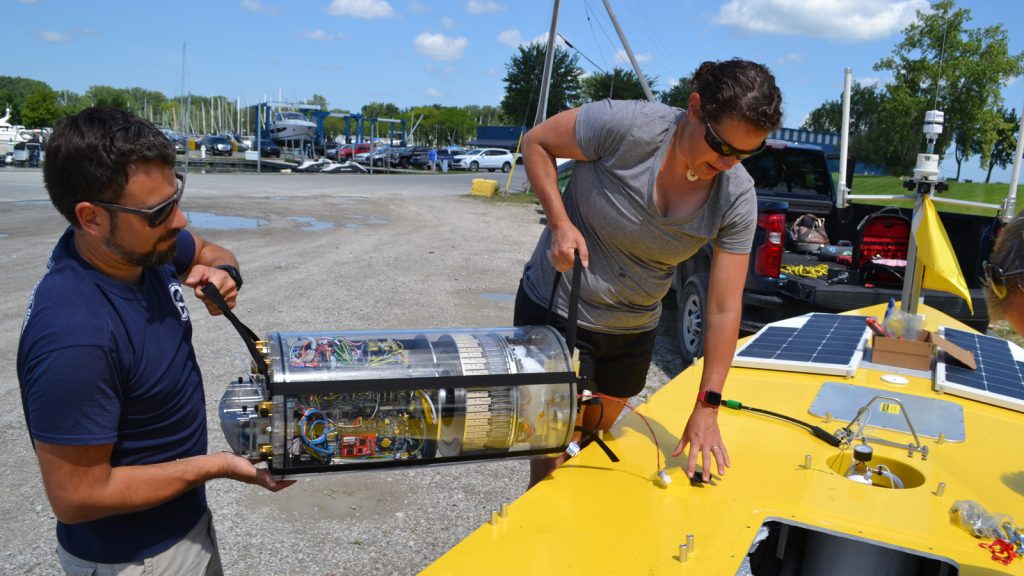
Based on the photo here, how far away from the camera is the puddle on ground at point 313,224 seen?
45.3 ft

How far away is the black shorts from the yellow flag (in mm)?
1280

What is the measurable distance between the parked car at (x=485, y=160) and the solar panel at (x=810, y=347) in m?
38.2

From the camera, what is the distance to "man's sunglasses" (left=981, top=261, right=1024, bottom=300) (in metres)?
1.59

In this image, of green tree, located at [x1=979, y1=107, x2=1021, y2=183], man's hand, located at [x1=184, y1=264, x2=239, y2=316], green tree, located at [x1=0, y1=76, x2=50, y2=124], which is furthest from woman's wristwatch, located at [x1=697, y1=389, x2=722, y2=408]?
green tree, located at [x1=0, y1=76, x2=50, y2=124]

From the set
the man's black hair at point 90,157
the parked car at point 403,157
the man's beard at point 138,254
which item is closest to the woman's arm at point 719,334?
the man's beard at point 138,254

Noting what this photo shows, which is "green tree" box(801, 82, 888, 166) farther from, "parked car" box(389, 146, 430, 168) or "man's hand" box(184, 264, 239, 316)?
A: "parked car" box(389, 146, 430, 168)

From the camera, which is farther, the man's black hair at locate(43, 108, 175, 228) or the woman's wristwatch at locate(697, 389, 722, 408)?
the woman's wristwatch at locate(697, 389, 722, 408)

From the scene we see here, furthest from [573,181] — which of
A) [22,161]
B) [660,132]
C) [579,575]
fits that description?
[22,161]

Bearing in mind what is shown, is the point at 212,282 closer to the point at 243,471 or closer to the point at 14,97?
the point at 243,471

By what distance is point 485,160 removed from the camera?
1642 inches

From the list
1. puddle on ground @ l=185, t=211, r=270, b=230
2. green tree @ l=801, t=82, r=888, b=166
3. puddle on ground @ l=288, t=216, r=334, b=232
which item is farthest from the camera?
puddle on ground @ l=288, t=216, r=334, b=232

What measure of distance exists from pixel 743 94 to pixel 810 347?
65.0 inches

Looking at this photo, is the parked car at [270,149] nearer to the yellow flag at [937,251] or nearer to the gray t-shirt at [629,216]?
the yellow flag at [937,251]

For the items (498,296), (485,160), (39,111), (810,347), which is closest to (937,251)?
(810,347)
